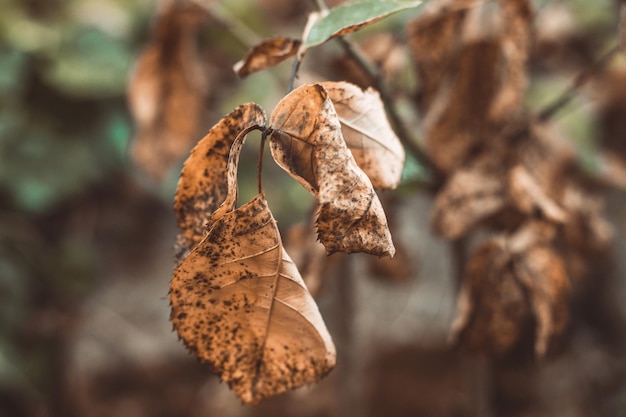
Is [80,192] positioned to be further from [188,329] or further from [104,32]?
[188,329]

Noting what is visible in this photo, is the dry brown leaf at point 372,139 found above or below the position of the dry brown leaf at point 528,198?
above

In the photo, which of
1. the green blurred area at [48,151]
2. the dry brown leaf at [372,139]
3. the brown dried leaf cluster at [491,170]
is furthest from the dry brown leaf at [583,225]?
the green blurred area at [48,151]

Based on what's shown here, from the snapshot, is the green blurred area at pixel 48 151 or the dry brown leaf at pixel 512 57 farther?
the green blurred area at pixel 48 151

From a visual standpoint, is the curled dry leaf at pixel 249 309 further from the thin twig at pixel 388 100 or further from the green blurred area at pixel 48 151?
the green blurred area at pixel 48 151

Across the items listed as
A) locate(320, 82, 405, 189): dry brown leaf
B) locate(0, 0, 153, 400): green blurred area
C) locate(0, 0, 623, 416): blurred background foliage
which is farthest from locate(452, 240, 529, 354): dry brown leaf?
locate(0, 0, 153, 400): green blurred area

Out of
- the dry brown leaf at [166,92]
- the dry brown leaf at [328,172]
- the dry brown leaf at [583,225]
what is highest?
the dry brown leaf at [166,92]

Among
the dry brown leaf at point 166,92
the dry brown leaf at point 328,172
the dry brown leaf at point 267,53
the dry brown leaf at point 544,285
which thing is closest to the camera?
the dry brown leaf at point 328,172

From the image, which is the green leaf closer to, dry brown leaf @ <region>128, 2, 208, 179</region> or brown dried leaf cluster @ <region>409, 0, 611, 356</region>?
brown dried leaf cluster @ <region>409, 0, 611, 356</region>
